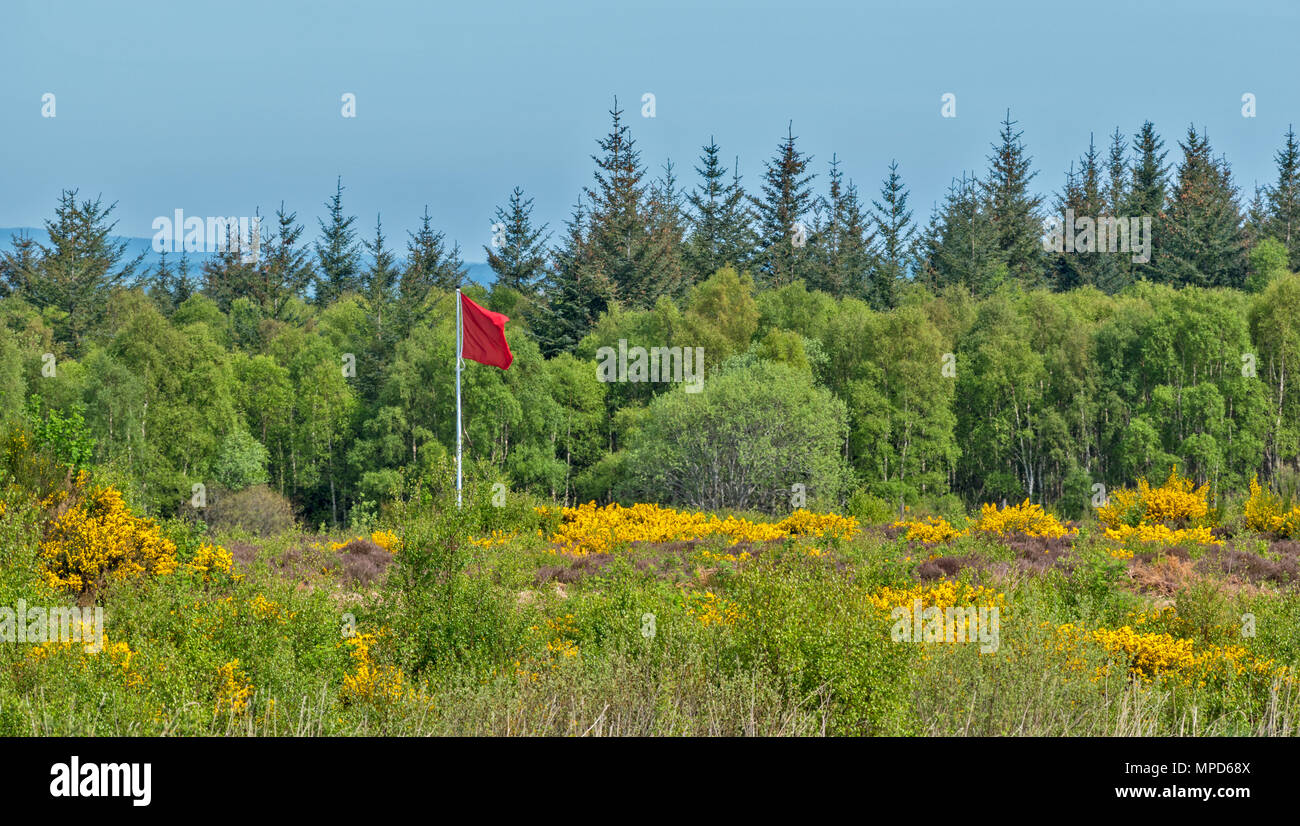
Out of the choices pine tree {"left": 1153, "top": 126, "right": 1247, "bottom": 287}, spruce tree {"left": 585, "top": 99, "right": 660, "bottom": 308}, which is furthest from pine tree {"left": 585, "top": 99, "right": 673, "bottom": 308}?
pine tree {"left": 1153, "top": 126, "right": 1247, "bottom": 287}

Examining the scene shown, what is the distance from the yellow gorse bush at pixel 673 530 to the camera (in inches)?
866

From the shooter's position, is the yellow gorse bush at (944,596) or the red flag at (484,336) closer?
the yellow gorse bush at (944,596)

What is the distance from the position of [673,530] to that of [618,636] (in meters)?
10.8

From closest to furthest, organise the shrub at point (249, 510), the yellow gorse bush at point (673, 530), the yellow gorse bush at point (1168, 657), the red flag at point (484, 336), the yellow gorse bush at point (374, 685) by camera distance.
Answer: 1. the yellow gorse bush at point (374, 685)
2. the yellow gorse bush at point (1168, 657)
3. the yellow gorse bush at point (673, 530)
4. the red flag at point (484, 336)
5. the shrub at point (249, 510)

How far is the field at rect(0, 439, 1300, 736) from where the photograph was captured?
9273mm

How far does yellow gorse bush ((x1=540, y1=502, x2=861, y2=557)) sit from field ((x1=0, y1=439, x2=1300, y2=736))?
5.70 ft

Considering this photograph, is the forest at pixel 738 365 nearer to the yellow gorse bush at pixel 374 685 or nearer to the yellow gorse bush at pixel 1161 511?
the yellow gorse bush at pixel 1161 511

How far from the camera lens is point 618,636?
41.3 feet

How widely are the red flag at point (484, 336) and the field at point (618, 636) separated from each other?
304 inches

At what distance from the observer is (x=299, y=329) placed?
2655 inches

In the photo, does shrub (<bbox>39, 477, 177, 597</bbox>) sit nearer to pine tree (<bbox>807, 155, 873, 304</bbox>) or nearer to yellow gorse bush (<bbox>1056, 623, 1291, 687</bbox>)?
yellow gorse bush (<bbox>1056, 623, 1291, 687</bbox>)

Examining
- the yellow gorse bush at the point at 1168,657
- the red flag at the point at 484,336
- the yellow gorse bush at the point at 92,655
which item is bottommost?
the yellow gorse bush at the point at 1168,657

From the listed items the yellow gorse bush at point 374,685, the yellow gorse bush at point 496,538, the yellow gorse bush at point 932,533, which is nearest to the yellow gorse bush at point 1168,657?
the yellow gorse bush at point 374,685

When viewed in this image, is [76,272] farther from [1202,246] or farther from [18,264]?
[1202,246]
